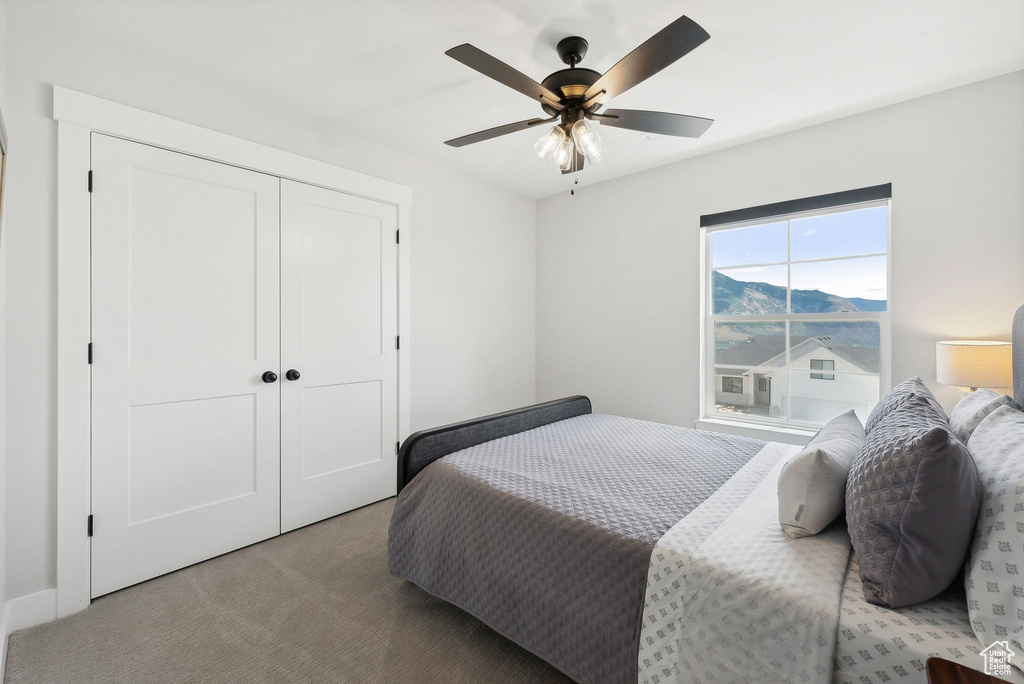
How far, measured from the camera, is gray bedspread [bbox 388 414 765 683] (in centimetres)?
136

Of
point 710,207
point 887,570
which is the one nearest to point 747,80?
point 710,207

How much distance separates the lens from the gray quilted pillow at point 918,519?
989 millimetres

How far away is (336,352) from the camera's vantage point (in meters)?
2.93

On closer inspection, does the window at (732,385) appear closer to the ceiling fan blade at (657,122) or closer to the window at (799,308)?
the window at (799,308)

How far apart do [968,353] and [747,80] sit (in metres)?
1.71

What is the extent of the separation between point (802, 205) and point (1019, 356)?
1489 millimetres

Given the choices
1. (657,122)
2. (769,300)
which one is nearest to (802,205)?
(769,300)

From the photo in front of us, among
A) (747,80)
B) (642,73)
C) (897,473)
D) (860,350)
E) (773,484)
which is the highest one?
(747,80)

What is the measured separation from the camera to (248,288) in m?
2.52

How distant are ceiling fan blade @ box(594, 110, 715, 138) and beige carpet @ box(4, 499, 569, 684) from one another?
2.19 meters

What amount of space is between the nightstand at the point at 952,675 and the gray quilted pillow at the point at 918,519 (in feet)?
0.91

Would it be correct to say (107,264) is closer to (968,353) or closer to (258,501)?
(258,501)

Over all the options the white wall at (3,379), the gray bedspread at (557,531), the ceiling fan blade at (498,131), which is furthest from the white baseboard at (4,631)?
the ceiling fan blade at (498,131)

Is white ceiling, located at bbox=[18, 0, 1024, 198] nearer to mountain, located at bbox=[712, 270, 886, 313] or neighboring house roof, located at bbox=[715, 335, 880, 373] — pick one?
mountain, located at bbox=[712, 270, 886, 313]
